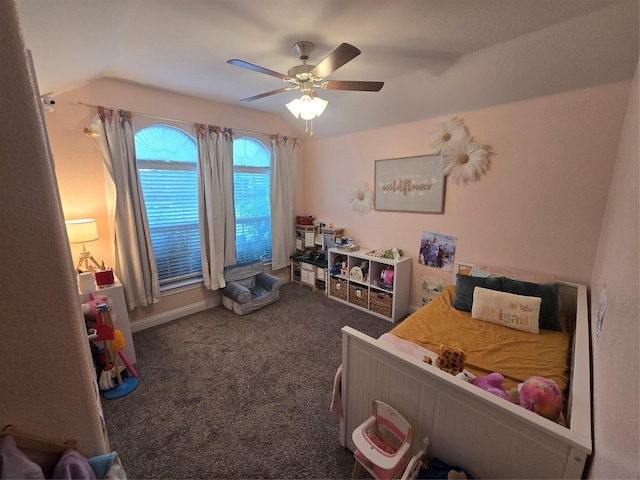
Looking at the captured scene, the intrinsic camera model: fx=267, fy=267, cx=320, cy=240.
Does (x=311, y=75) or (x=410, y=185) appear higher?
(x=311, y=75)

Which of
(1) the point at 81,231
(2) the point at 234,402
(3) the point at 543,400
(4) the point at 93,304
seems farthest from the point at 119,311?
(3) the point at 543,400

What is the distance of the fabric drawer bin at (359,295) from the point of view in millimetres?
3445

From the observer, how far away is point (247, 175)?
3.77 metres

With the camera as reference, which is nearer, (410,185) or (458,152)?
(458,152)

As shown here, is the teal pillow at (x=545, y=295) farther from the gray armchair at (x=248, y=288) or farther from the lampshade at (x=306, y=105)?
the gray armchair at (x=248, y=288)

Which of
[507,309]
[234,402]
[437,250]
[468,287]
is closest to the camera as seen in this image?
[234,402]

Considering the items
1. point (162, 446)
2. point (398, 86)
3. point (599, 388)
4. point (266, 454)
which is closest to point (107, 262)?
point (162, 446)

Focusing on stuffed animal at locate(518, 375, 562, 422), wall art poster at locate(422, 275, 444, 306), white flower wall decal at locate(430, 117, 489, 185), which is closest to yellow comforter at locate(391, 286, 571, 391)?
stuffed animal at locate(518, 375, 562, 422)

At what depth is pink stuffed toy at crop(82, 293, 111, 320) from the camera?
6.69 ft

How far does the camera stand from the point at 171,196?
3.14m

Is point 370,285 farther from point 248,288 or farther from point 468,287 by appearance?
point 248,288

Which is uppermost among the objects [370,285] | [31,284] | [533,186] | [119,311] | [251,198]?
[533,186]

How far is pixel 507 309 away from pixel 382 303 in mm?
1356

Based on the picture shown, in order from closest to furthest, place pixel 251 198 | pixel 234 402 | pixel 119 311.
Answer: pixel 234 402 < pixel 119 311 < pixel 251 198
